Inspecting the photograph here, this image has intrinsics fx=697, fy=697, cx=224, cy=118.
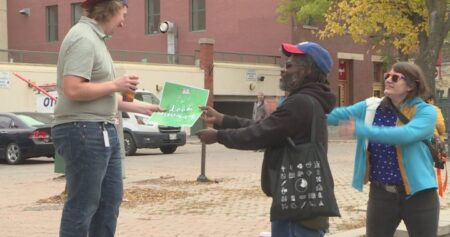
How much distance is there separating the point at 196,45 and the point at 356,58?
848cm

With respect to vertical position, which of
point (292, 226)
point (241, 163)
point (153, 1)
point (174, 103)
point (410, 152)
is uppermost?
point (153, 1)

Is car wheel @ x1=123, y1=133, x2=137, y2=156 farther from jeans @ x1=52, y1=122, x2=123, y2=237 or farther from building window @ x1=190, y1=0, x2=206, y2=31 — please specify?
building window @ x1=190, y1=0, x2=206, y2=31

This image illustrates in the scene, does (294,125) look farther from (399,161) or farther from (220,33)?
(220,33)

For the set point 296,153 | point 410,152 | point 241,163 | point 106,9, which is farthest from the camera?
point 241,163

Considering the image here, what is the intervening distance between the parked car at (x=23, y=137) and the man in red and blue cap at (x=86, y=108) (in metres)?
13.5

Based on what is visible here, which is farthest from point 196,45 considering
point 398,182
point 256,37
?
point 398,182

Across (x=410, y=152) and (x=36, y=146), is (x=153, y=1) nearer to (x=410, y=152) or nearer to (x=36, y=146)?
(x=36, y=146)

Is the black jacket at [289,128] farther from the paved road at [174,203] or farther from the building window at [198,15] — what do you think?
the building window at [198,15]

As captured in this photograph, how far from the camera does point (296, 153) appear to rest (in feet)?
12.1

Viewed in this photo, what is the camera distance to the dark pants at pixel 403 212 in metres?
4.69

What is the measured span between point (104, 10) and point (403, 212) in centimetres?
240

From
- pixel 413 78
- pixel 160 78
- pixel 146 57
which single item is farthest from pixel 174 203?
pixel 146 57

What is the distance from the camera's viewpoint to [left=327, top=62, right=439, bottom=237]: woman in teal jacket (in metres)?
4.61

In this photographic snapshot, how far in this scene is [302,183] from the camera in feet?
12.0
